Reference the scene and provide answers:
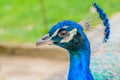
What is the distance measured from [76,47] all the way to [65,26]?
6.5 inches

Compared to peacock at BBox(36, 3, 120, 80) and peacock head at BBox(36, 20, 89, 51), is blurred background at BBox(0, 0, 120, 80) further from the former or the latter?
peacock head at BBox(36, 20, 89, 51)

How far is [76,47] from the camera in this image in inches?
139

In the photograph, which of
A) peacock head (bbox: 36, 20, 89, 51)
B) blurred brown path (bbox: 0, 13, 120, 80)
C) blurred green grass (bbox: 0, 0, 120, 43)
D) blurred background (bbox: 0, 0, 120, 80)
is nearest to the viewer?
peacock head (bbox: 36, 20, 89, 51)

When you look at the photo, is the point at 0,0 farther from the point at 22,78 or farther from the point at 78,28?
the point at 78,28

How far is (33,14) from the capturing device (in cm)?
838

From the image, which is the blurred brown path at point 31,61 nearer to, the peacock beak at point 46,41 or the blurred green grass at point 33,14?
the blurred green grass at point 33,14

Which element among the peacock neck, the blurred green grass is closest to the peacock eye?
the peacock neck

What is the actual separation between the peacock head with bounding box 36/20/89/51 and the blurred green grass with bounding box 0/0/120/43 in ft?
12.7

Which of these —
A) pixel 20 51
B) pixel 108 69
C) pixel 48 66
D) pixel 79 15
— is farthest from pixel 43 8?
pixel 108 69

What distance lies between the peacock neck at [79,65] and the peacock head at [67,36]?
0.17 feet

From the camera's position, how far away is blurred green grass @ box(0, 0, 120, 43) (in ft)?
25.2

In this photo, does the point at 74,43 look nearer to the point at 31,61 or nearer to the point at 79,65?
the point at 79,65

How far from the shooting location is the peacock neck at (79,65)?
3555 millimetres

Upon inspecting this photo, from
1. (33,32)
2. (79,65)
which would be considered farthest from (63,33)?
(33,32)
